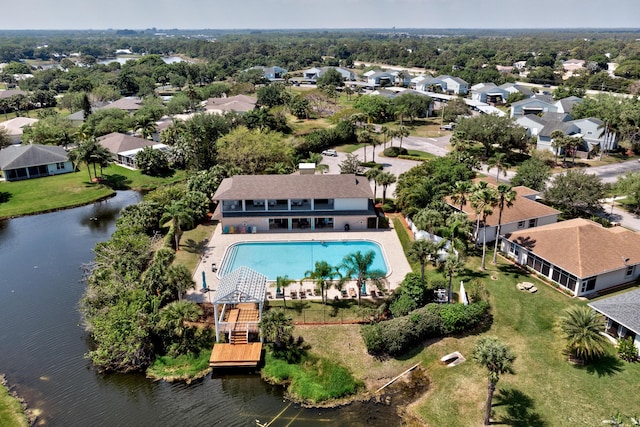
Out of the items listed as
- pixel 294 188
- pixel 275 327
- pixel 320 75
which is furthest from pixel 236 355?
pixel 320 75

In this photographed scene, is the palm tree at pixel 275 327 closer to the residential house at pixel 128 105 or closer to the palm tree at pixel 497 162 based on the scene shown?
the palm tree at pixel 497 162

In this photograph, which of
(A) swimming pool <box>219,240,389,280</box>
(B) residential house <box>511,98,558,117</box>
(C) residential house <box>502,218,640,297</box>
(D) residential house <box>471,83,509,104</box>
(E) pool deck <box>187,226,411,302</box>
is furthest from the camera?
(D) residential house <box>471,83,509,104</box>

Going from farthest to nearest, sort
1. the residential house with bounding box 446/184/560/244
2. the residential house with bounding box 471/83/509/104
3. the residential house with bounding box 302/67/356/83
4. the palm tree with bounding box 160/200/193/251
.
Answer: the residential house with bounding box 302/67/356/83
the residential house with bounding box 471/83/509/104
the residential house with bounding box 446/184/560/244
the palm tree with bounding box 160/200/193/251

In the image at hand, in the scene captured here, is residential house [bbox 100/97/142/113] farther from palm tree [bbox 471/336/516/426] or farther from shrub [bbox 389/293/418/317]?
palm tree [bbox 471/336/516/426]

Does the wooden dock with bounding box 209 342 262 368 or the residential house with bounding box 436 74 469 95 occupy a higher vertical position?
the residential house with bounding box 436 74 469 95

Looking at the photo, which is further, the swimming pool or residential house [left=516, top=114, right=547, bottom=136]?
residential house [left=516, top=114, right=547, bottom=136]

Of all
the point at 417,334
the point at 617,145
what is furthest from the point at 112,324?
the point at 617,145

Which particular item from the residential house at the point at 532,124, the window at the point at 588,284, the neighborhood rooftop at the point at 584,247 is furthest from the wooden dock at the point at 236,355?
the residential house at the point at 532,124

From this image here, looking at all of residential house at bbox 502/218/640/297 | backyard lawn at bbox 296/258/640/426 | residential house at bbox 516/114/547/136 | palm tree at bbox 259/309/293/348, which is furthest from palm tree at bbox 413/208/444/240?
residential house at bbox 516/114/547/136
